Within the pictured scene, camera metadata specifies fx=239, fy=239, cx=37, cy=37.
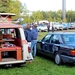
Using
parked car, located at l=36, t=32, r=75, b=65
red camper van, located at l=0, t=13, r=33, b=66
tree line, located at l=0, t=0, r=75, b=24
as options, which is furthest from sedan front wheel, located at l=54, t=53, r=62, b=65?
tree line, located at l=0, t=0, r=75, b=24

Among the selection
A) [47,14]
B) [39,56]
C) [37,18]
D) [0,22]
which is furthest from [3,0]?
[47,14]

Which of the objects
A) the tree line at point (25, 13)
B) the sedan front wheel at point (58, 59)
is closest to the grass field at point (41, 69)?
the sedan front wheel at point (58, 59)

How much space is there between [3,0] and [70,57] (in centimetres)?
2113

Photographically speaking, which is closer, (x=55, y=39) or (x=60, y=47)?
(x=60, y=47)

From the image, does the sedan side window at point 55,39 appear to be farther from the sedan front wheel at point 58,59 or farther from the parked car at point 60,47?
the sedan front wheel at point 58,59

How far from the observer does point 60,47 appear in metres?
9.66

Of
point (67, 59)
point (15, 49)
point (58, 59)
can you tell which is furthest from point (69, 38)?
point (15, 49)

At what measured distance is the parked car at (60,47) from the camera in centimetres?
913

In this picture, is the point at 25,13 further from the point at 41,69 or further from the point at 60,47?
the point at 41,69

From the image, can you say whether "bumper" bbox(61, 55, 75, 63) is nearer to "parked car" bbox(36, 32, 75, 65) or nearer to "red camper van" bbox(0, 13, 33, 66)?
"parked car" bbox(36, 32, 75, 65)

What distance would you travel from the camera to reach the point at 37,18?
90.6 meters

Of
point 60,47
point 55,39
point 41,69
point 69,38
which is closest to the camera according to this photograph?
point 41,69

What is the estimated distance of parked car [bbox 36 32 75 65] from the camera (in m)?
9.13

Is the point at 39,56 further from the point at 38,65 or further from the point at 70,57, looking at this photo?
the point at 70,57
